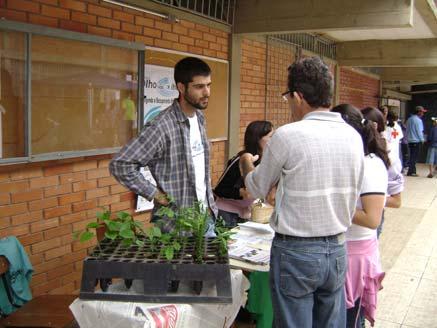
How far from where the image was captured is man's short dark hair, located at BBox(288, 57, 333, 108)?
2133 millimetres

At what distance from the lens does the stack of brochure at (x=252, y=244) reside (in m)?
2.64

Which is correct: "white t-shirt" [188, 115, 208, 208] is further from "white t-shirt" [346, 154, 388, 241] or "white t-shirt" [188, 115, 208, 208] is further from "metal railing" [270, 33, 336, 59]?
"metal railing" [270, 33, 336, 59]

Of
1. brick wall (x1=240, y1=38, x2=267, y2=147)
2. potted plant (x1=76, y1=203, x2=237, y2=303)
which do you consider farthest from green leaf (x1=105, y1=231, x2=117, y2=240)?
brick wall (x1=240, y1=38, x2=267, y2=147)

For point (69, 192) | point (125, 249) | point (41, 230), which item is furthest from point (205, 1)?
point (125, 249)

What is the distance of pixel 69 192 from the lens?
3762 mm

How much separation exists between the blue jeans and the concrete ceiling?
6.43 m

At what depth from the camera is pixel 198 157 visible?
9.12ft

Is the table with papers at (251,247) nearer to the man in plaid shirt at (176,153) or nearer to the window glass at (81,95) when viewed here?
the man in plaid shirt at (176,153)

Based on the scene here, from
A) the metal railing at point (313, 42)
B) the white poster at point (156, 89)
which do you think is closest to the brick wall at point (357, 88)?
the metal railing at point (313, 42)

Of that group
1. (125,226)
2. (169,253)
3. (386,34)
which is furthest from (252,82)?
(169,253)

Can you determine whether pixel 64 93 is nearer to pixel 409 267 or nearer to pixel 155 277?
pixel 155 277

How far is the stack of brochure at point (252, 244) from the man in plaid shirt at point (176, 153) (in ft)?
0.89

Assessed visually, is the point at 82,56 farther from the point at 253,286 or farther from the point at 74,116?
the point at 253,286

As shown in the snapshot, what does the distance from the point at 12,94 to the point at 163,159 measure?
1.35 metres
